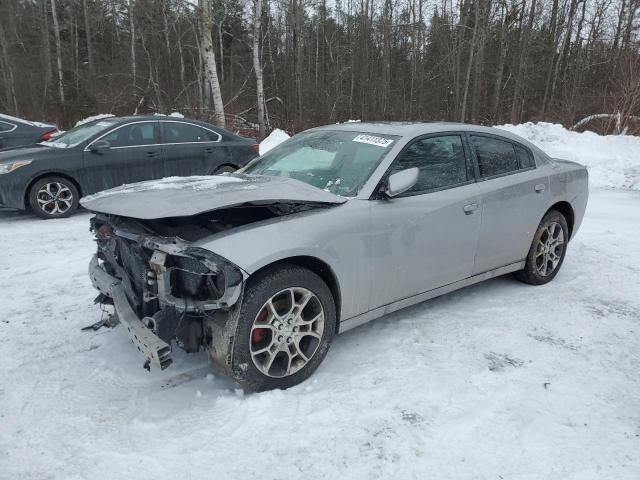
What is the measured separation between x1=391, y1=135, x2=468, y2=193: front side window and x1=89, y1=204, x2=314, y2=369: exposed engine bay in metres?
0.96

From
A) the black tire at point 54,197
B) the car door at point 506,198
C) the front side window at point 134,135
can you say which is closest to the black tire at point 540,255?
the car door at point 506,198

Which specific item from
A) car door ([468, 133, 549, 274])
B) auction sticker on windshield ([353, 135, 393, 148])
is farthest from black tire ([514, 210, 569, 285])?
auction sticker on windshield ([353, 135, 393, 148])

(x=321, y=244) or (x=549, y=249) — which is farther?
(x=549, y=249)

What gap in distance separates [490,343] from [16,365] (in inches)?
133

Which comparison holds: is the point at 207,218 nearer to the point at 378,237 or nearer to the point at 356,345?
the point at 378,237

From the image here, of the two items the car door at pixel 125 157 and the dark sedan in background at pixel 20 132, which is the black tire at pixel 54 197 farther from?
the dark sedan in background at pixel 20 132

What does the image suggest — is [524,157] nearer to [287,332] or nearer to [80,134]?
[287,332]

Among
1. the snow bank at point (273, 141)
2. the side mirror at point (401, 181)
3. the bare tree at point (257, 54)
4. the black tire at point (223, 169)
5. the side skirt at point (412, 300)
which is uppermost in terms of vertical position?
the bare tree at point (257, 54)

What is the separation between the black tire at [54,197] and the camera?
743 cm

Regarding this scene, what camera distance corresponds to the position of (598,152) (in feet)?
42.9

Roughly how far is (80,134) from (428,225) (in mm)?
6637

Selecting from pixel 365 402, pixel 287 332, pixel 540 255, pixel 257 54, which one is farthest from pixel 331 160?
pixel 257 54

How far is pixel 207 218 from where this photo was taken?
122 inches

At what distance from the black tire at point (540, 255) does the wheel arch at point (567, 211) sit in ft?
0.25
